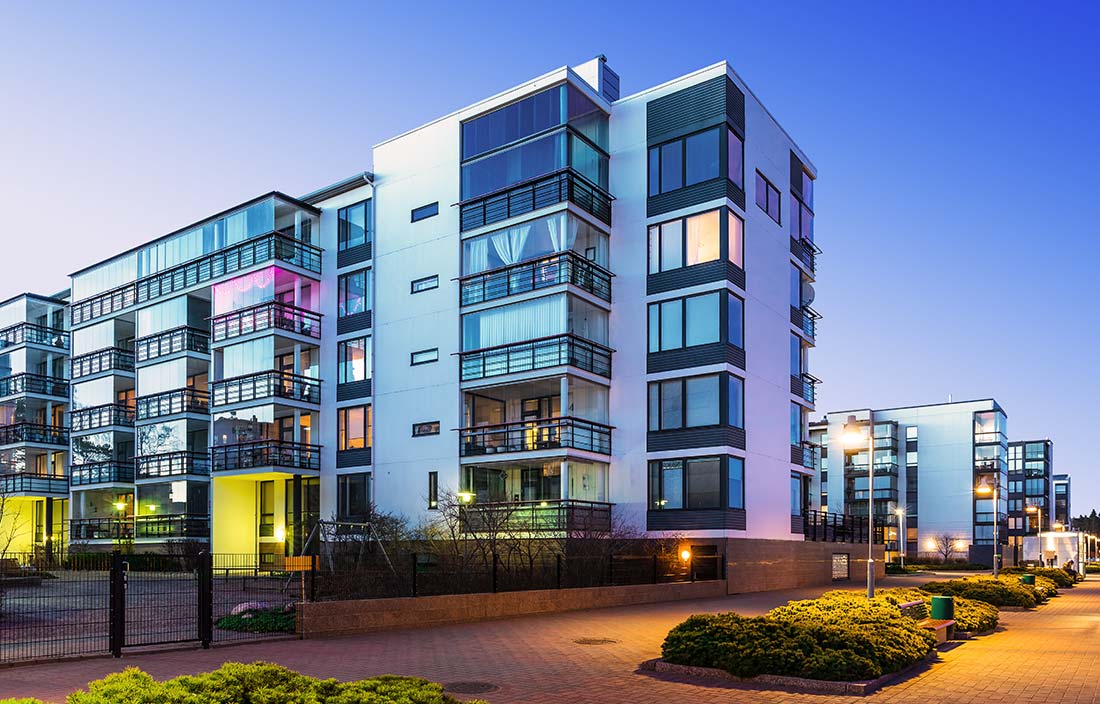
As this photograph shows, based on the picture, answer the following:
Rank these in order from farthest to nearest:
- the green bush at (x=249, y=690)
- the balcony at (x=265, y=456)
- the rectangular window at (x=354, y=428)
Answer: the rectangular window at (x=354, y=428) → the balcony at (x=265, y=456) → the green bush at (x=249, y=690)

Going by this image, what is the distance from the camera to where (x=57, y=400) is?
59000 mm

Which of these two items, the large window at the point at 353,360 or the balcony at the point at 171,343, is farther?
the balcony at the point at 171,343

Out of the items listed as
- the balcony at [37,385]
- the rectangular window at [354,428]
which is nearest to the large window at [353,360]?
the rectangular window at [354,428]

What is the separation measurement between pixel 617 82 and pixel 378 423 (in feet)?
61.8

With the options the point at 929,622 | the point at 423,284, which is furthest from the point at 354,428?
the point at 929,622

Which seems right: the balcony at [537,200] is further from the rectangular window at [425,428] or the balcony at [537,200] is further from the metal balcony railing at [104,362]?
the metal balcony railing at [104,362]

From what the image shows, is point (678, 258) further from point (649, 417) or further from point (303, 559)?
point (303, 559)

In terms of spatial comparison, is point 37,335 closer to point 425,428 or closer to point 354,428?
point 354,428

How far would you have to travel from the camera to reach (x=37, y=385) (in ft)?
193

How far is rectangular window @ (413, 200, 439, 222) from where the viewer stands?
137ft

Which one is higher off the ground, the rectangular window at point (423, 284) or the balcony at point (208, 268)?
the balcony at point (208, 268)

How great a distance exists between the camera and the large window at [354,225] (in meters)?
44.4

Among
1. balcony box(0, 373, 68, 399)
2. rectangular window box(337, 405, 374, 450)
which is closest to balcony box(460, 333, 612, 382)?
rectangular window box(337, 405, 374, 450)

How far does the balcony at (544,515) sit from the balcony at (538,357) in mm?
5308
